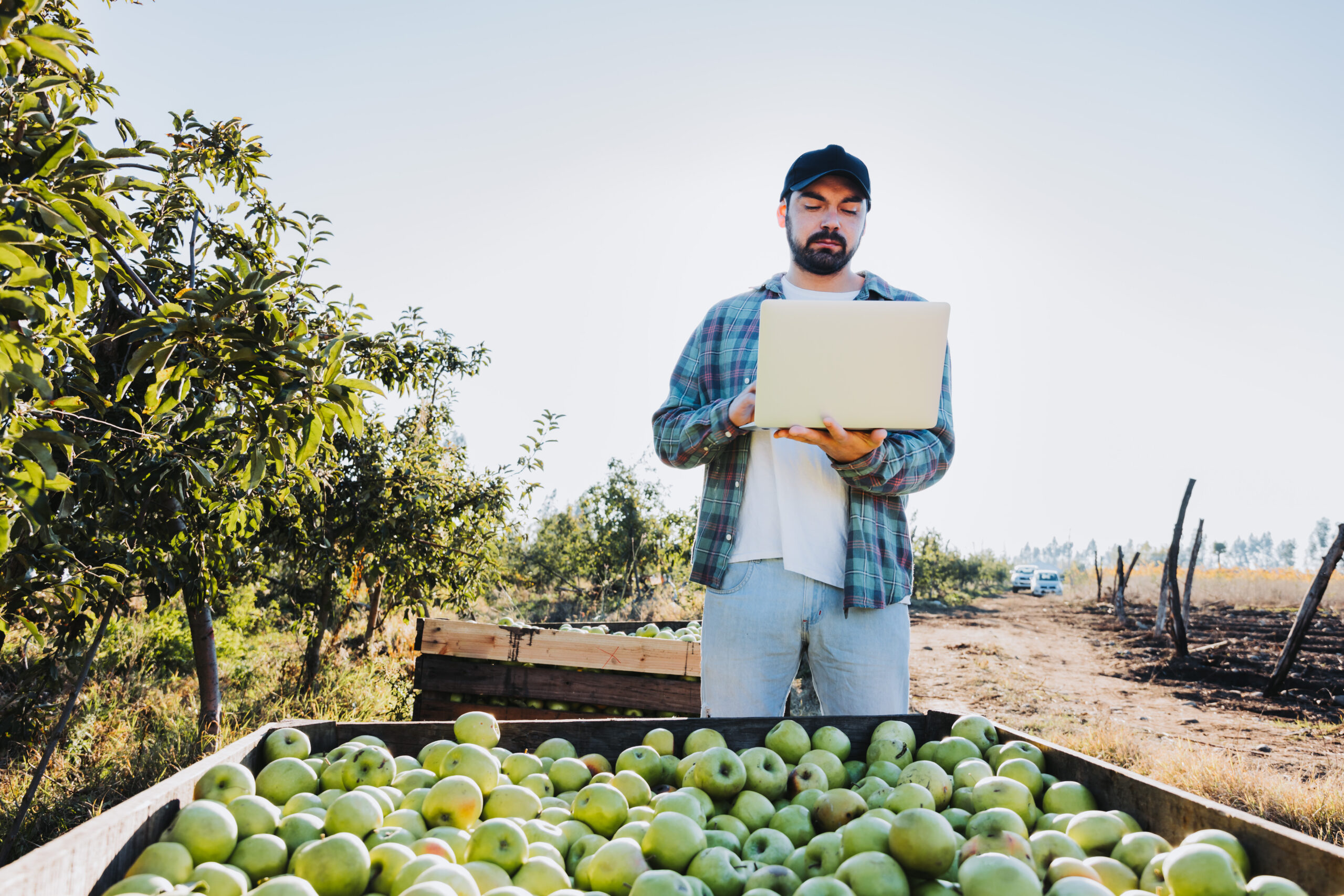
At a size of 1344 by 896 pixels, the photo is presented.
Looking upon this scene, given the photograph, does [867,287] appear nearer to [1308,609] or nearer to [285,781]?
[285,781]

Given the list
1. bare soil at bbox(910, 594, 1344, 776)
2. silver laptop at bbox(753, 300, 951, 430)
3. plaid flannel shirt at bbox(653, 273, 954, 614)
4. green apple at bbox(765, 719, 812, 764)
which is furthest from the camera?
bare soil at bbox(910, 594, 1344, 776)

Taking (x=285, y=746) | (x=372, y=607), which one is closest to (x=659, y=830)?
(x=285, y=746)

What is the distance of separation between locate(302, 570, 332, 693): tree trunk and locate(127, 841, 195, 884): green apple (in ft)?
15.7

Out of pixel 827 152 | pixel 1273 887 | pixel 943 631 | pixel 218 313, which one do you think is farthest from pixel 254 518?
pixel 943 631

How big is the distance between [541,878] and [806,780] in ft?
2.21

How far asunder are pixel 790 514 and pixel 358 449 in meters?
4.03

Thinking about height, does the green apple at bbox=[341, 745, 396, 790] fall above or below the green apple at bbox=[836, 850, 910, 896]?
below

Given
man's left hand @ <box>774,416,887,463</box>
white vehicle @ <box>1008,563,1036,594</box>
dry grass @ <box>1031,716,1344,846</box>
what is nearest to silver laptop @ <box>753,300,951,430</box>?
man's left hand @ <box>774,416,887,463</box>

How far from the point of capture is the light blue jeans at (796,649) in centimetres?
240

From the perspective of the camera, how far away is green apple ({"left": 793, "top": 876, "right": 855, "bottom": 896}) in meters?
1.10

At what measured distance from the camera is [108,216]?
1.45m

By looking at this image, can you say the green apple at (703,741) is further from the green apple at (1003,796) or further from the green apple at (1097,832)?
the green apple at (1097,832)

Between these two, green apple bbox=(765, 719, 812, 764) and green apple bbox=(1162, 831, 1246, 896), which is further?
green apple bbox=(765, 719, 812, 764)

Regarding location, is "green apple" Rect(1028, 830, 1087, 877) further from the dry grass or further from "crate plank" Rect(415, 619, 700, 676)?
the dry grass
